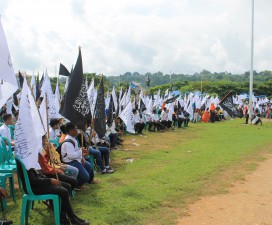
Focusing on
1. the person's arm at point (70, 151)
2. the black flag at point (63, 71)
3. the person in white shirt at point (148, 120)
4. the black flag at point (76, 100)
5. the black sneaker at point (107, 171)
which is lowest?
the black sneaker at point (107, 171)

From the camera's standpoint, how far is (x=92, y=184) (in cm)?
749

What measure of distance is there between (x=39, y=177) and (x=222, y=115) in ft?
93.8

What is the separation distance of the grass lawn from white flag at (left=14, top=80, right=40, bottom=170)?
3.83ft

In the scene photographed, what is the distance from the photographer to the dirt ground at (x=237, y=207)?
18.2 ft

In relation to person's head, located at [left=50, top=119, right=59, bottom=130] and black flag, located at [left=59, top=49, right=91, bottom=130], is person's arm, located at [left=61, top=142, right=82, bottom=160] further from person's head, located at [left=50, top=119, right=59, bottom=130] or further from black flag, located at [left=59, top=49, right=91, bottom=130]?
person's head, located at [left=50, top=119, right=59, bottom=130]

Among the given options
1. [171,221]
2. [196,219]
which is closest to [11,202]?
[171,221]

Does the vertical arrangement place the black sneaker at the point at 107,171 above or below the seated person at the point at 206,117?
below

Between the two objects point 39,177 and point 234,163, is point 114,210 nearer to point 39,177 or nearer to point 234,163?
point 39,177

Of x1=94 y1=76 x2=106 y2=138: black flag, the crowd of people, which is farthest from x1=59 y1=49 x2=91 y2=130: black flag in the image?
x1=94 y1=76 x2=106 y2=138: black flag

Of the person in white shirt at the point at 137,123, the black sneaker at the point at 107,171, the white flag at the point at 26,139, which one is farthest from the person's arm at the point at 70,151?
the person in white shirt at the point at 137,123

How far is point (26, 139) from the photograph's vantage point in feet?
15.7

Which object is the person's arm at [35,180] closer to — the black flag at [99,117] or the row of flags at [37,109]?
the row of flags at [37,109]

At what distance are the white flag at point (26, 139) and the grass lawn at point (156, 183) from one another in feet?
3.83

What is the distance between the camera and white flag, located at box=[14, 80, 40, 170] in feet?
15.6
